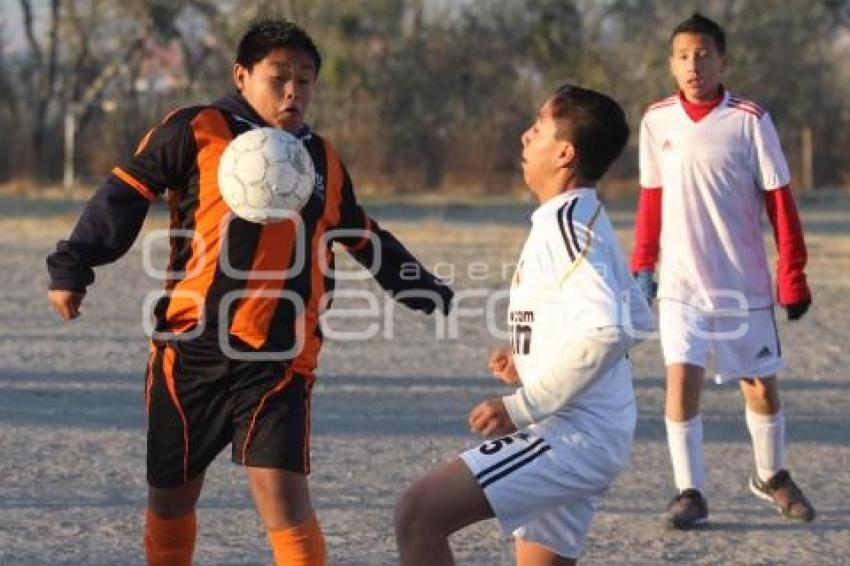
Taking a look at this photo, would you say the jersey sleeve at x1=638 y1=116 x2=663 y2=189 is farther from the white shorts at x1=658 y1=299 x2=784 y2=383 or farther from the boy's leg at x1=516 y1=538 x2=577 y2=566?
the boy's leg at x1=516 y1=538 x2=577 y2=566

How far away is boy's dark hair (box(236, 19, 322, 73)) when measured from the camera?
16.9ft

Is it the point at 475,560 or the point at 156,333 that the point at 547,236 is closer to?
the point at 156,333

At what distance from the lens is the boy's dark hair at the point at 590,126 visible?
461 centimetres

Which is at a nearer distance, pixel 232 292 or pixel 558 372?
pixel 558 372

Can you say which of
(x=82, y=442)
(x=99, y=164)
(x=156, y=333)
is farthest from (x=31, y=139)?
(x=156, y=333)

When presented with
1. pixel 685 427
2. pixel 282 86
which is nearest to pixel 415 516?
pixel 282 86

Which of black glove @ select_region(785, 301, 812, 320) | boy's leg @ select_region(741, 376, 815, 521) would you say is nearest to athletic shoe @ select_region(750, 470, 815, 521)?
boy's leg @ select_region(741, 376, 815, 521)

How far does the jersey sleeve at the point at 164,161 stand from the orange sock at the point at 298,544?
3.50ft

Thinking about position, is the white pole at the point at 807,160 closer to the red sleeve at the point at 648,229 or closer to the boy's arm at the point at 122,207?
the red sleeve at the point at 648,229

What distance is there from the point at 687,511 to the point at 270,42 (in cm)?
297

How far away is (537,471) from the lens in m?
4.52

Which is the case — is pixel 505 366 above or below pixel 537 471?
above

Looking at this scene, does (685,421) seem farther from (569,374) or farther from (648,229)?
(569,374)

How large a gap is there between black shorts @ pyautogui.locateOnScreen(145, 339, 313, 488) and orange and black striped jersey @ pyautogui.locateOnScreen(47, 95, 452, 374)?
72 millimetres
